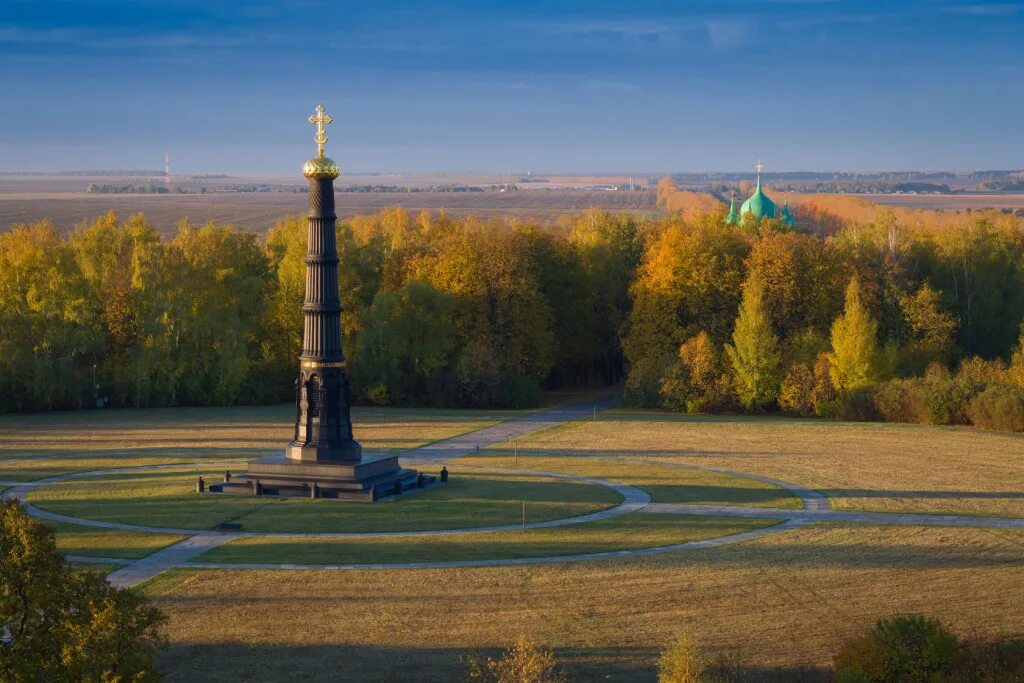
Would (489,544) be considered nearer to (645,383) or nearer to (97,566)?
(97,566)

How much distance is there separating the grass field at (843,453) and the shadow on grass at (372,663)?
1857cm

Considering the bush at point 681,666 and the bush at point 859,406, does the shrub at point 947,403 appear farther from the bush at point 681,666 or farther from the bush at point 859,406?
the bush at point 681,666

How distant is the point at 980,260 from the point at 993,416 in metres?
20.3

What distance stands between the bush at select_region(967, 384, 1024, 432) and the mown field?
519cm

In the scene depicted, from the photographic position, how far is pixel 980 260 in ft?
278

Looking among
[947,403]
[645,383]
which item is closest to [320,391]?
[645,383]

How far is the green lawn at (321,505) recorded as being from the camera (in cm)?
4359

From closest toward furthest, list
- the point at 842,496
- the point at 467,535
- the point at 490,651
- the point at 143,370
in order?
the point at 490,651 < the point at 467,535 < the point at 842,496 < the point at 143,370

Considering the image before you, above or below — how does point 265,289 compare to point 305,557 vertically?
above

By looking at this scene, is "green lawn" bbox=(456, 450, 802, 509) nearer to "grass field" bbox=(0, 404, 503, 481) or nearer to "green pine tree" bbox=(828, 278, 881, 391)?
"grass field" bbox=(0, 404, 503, 481)

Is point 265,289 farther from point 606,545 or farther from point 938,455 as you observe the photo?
point 606,545

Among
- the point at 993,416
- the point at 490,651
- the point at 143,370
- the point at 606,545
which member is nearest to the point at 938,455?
the point at 993,416

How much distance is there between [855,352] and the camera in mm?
73125

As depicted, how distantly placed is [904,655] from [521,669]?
24.9ft
